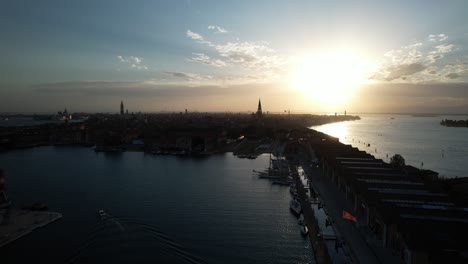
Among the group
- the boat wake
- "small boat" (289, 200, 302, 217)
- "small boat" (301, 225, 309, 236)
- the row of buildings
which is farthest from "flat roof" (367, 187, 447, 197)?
the boat wake

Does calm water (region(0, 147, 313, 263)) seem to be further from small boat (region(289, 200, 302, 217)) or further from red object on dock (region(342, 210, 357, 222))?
red object on dock (region(342, 210, 357, 222))

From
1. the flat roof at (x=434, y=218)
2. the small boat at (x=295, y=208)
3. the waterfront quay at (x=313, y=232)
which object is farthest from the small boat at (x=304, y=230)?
the flat roof at (x=434, y=218)

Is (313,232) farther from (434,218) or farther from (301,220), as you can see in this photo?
(434,218)

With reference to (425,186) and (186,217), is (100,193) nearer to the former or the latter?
(186,217)

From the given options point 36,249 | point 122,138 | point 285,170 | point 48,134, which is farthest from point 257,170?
point 48,134

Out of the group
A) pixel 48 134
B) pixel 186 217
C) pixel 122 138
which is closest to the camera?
pixel 186 217

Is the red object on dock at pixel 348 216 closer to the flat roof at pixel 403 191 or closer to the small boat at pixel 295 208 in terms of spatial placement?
the flat roof at pixel 403 191
